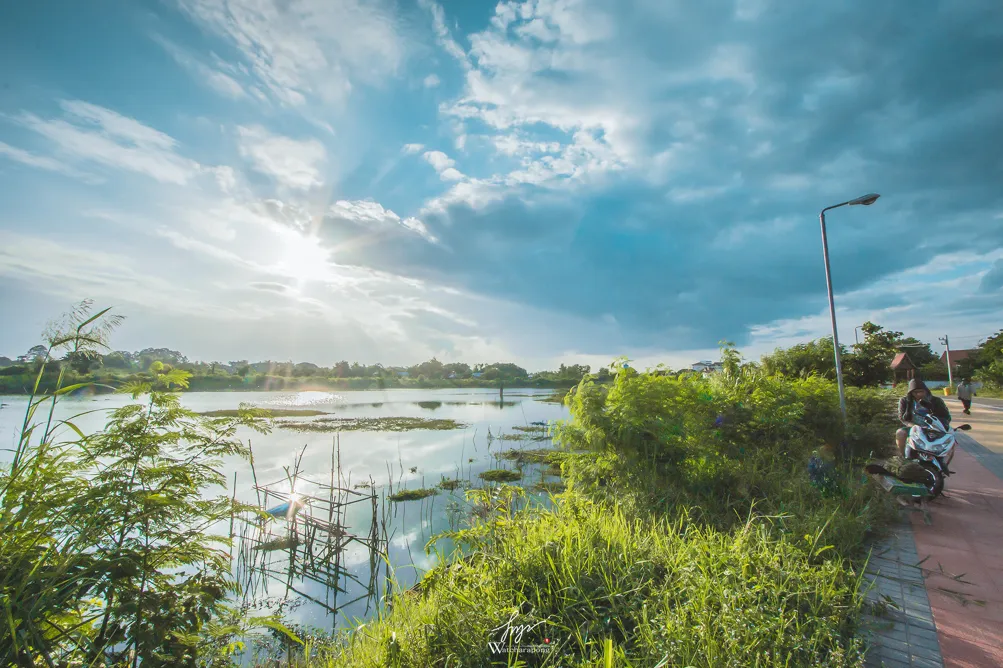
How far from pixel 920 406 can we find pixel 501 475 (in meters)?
9.54

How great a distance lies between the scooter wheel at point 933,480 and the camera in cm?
597

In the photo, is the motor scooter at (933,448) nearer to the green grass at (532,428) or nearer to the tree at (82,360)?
the tree at (82,360)

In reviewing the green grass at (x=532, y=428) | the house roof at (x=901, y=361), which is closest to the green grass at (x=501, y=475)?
the green grass at (x=532, y=428)

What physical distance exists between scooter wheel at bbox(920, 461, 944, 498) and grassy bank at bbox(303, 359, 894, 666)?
865mm

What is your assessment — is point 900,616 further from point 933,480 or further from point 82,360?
point 82,360

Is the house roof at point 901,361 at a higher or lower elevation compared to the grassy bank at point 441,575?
higher

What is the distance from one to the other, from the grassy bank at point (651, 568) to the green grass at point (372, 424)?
1753 centimetres

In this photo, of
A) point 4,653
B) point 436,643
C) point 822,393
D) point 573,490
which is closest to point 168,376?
point 4,653

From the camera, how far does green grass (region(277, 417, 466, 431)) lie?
22484 millimetres

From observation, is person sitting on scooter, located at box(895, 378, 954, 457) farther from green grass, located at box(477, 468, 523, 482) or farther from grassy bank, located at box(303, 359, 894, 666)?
green grass, located at box(477, 468, 523, 482)

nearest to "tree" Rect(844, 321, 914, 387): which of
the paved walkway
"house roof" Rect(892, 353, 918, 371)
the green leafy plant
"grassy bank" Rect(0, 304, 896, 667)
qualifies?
"house roof" Rect(892, 353, 918, 371)

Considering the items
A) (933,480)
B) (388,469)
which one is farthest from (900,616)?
(388,469)

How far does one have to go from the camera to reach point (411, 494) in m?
11.4

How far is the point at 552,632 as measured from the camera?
120 inches
